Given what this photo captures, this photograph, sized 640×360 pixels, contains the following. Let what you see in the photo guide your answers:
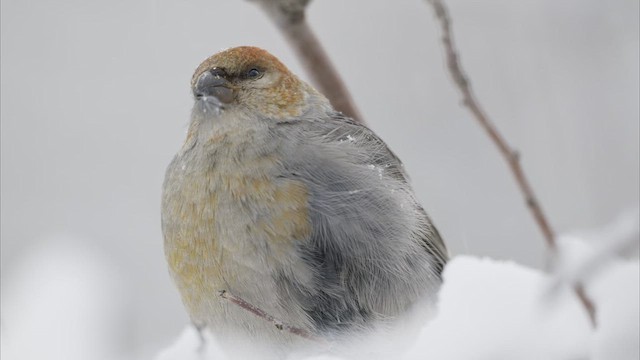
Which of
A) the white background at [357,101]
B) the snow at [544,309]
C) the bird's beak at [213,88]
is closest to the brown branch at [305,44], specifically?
the bird's beak at [213,88]

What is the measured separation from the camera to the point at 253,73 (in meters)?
3.48

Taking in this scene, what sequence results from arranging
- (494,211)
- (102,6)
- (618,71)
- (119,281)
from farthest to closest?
(102,6)
(494,211)
(618,71)
(119,281)

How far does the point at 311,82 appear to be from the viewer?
358 centimetres

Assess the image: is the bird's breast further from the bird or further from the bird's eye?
the bird's eye

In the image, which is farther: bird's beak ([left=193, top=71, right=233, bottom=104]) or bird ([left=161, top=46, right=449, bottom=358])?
bird's beak ([left=193, top=71, right=233, bottom=104])

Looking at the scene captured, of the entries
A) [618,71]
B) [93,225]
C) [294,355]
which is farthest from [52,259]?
[93,225]

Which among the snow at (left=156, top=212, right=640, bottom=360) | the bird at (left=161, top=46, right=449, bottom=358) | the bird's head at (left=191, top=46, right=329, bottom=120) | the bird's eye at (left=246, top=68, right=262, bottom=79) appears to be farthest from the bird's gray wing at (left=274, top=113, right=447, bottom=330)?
the snow at (left=156, top=212, right=640, bottom=360)

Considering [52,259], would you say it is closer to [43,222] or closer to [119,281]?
[119,281]

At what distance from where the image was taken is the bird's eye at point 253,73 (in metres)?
3.47

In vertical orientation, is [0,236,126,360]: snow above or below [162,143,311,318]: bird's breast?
below

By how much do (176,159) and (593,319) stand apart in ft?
6.41

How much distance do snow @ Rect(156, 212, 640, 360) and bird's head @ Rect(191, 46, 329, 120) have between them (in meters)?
1.12

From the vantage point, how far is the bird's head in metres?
3.37

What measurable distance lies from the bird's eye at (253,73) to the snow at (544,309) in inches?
49.4
